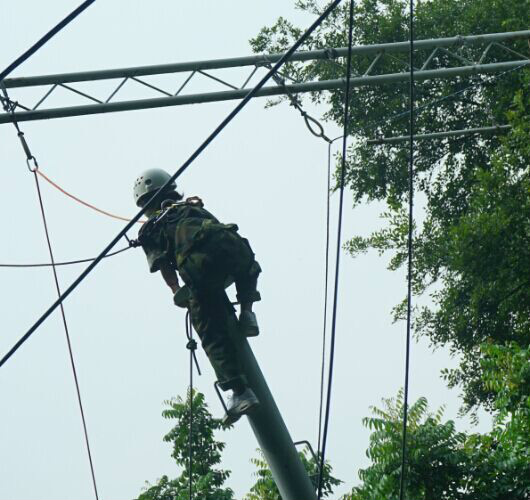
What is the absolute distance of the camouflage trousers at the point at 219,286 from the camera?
6230mm

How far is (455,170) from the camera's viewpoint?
21844 millimetres

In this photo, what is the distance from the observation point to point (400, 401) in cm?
1180

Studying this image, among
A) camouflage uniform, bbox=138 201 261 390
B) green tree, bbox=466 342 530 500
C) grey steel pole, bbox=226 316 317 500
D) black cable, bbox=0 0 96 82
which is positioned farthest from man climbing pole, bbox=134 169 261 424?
green tree, bbox=466 342 530 500

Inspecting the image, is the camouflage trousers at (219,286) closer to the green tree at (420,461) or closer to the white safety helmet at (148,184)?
the white safety helmet at (148,184)

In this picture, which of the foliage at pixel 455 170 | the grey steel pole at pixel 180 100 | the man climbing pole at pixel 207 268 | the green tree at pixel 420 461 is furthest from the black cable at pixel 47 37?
the foliage at pixel 455 170

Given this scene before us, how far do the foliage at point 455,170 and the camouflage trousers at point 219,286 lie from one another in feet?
33.5

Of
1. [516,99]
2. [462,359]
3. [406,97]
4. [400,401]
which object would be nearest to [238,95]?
[400,401]

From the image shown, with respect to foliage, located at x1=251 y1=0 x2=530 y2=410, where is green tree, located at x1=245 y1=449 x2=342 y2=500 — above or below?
below

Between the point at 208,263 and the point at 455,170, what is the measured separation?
1595cm

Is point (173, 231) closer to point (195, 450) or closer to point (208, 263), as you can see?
point (208, 263)

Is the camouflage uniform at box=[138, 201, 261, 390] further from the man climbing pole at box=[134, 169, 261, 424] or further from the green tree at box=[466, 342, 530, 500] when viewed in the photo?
the green tree at box=[466, 342, 530, 500]

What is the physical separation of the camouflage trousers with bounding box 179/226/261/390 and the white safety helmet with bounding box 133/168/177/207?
63 cm

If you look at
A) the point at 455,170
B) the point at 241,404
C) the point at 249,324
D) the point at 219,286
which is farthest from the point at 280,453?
the point at 455,170

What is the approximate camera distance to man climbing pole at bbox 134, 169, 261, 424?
6.24 m
